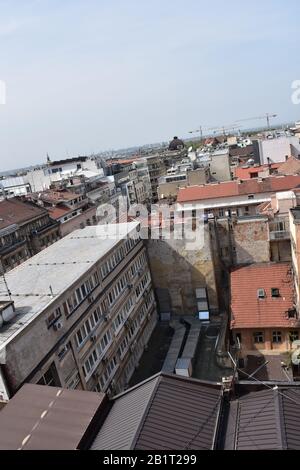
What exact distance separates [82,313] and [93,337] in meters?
2.33

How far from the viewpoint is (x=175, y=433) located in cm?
1490

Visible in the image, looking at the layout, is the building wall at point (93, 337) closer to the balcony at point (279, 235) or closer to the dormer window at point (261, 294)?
the dormer window at point (261, 294)

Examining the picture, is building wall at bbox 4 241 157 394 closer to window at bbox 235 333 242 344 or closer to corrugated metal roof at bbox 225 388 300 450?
window at bbox 235 333 242 344

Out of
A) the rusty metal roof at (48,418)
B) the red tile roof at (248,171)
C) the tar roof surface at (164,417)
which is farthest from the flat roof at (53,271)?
the red tile roof at (248,171)

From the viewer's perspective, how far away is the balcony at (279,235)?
1636 inches

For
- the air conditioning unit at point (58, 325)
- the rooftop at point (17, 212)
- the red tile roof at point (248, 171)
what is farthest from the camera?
the red tile roof at point (248, 171)

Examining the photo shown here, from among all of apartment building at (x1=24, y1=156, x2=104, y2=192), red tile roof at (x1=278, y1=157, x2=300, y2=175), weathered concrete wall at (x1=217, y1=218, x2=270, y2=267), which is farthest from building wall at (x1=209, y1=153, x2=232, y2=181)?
weathered concrete wall at (x1=217, y1=218, x2=270, y2=267)

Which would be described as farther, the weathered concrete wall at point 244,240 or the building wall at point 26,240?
the building wall at point 26,240

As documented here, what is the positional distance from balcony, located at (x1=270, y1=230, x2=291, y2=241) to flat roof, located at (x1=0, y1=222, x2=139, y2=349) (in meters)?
14.4

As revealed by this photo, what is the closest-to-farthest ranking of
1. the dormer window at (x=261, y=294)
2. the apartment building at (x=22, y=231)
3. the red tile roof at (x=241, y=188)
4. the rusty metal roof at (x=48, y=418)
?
the rusty metal roof at (x=48, y=418) < the dormer window at (x=261, y=294) < the apartment building at (x=22, y=231) < the red tile roof at (x=241, y=188)

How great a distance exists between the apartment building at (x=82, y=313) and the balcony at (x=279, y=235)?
549 inches

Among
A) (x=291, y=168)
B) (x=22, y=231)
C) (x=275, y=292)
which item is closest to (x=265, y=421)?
(x=275, y=292)
